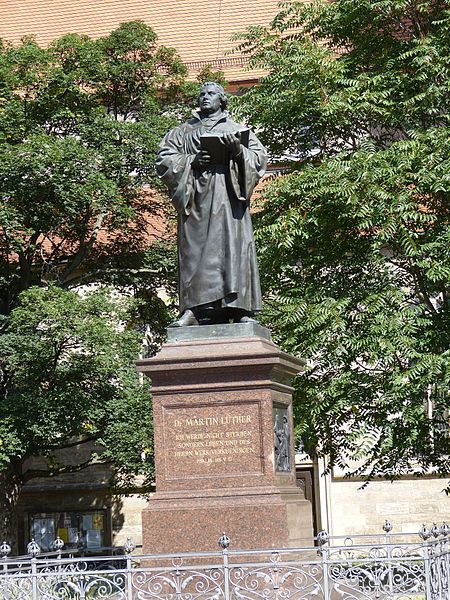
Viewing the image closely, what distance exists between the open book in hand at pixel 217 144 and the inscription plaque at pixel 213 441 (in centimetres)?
221

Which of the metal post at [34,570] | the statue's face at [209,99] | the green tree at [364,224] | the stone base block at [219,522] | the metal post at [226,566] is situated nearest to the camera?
the metal post at [226,566]

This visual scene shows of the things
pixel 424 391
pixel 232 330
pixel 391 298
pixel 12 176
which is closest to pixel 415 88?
pixel 391 298

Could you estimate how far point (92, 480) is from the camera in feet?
88.7

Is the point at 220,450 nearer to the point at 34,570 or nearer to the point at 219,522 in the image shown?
the point at 219,522

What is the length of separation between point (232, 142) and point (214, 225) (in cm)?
73

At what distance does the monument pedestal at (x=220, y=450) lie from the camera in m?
9.10

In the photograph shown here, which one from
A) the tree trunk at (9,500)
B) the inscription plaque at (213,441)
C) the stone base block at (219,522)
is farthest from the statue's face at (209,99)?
the tree trunk at (9,500)

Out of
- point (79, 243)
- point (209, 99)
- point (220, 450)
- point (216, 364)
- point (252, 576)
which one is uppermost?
point (79, 243)

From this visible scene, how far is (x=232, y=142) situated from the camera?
1001 centimetres

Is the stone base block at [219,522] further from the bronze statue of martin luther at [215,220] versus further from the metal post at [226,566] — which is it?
the bronze statue of martin luther at [215,220]

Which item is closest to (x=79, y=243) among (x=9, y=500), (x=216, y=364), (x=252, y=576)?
(x=9, y=500)

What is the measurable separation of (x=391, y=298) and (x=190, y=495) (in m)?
8.66

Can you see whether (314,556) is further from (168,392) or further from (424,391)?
(424,391)

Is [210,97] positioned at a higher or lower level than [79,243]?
lower
